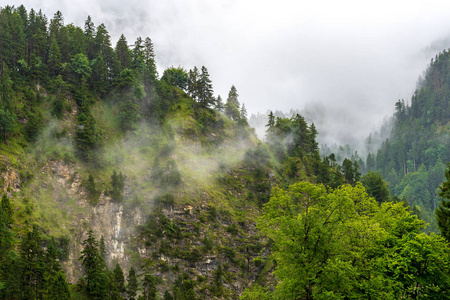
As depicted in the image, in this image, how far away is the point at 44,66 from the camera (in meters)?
68.3

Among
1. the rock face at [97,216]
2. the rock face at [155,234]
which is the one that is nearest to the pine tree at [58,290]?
the rock face at [155,234]

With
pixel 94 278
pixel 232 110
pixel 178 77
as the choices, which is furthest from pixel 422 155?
pixel 94 278

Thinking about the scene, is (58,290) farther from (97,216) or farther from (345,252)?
(345,252)

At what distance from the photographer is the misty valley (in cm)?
2203

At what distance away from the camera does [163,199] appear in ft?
206

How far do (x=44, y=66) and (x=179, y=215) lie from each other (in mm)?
44215

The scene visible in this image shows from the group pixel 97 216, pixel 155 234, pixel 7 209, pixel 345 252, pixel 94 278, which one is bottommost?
pixel 94 278

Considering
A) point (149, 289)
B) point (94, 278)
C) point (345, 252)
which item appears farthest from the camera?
point (149, 289)

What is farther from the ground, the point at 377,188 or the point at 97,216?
the point at 377,188

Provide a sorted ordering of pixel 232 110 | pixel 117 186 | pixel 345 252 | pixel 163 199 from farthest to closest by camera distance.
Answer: pixel 232 110 < pixel 163 199 < pixel 117 186 < pixel 345 252

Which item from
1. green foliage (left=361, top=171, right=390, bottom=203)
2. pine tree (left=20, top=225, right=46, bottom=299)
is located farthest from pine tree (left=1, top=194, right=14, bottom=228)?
green foliage (left=361, top=171, right=390, bottom=203)

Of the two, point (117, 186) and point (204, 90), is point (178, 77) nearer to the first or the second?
point (204, 90)

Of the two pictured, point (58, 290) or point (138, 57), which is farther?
point (138, 57)

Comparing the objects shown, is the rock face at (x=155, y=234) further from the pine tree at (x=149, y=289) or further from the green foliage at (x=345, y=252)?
the green foliage at (x=345, y=252)
